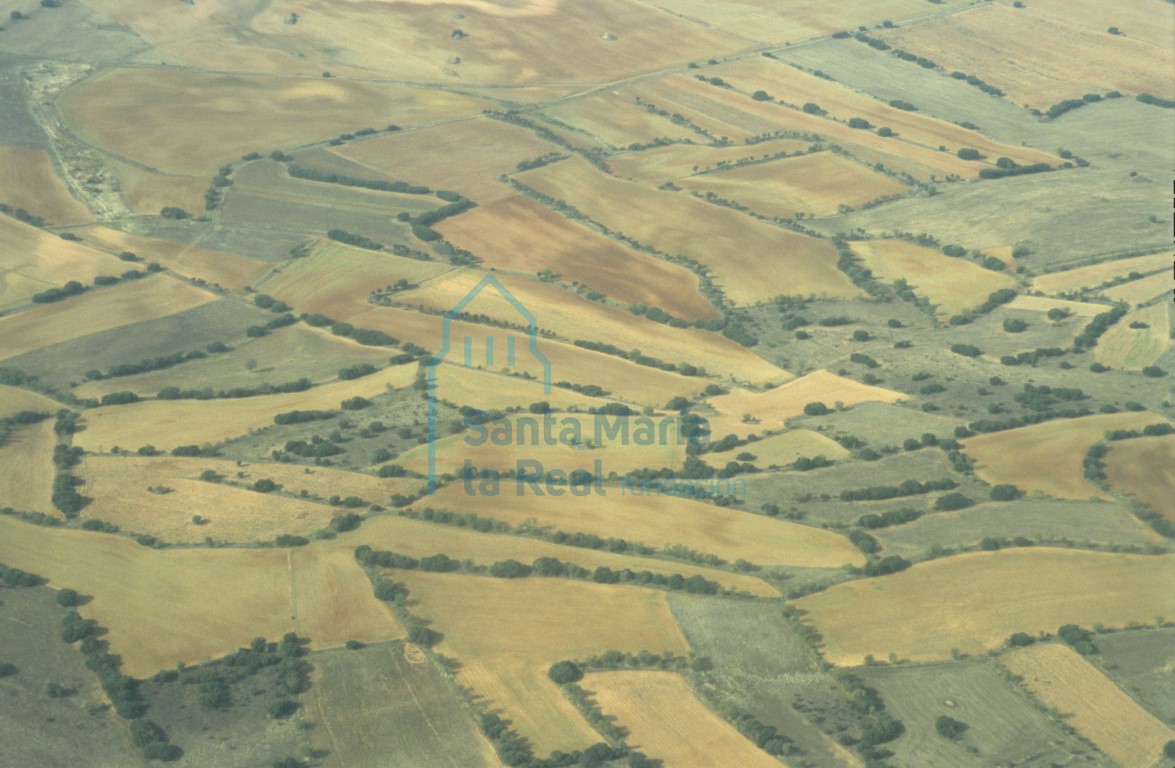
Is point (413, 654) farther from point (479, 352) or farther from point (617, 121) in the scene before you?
point (617, 121)

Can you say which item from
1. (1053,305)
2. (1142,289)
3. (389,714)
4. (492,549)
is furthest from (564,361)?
(1142,289)

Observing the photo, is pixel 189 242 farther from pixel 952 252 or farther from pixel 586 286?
pixel 952 252

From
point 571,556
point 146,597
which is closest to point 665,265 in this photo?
point 571,556

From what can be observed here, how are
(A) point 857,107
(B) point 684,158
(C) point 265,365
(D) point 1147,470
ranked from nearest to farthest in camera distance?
(D) point 1147,470 < (C) point 265,365 < (B) point 684,158 < (A) point 857,107

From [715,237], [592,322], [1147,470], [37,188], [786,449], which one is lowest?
[37,188]

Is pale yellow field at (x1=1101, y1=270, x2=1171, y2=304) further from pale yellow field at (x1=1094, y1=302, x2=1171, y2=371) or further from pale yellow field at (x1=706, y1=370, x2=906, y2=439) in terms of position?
pale yellow field at (x1=706, y1=370, x2=906, y2=439)

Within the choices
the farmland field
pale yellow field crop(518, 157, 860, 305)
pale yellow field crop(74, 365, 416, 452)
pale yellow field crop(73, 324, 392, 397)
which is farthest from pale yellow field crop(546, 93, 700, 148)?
the farmland field
